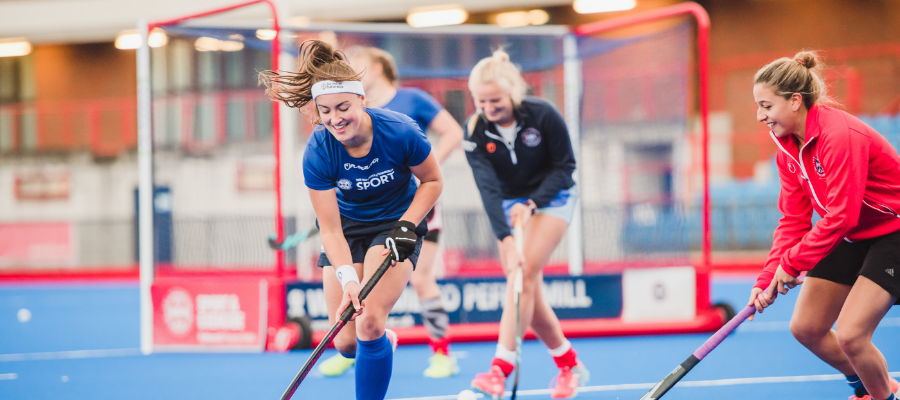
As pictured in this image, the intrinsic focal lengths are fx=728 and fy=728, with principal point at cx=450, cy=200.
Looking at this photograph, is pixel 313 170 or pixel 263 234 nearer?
pixel 313 170

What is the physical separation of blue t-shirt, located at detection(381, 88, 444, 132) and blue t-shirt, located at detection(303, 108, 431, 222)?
1294 millimetres

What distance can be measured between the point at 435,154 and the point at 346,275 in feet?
4.90

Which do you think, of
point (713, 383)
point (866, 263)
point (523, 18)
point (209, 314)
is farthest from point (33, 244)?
point (866, 263)

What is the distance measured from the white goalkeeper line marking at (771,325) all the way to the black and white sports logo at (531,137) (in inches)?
99.5

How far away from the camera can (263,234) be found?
778 cm

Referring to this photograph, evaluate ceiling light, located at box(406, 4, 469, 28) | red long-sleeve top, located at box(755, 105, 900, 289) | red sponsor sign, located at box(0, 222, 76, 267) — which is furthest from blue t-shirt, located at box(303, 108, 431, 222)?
red sponsor sign, located at box(0, 222, 76, 267)

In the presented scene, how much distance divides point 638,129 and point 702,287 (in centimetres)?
321

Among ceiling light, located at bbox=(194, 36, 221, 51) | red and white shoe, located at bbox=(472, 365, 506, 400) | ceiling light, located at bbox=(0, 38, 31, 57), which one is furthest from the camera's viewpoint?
ceiling light, located at bbox=(0, 38, 31, 57)

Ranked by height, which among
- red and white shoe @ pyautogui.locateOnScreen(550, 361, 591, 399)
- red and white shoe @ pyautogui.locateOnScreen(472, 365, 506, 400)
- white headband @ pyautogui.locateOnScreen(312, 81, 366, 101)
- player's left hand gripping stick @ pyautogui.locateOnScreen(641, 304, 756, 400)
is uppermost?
white headband @ pyautogui.locateOnScreen(312, 81, 366, 101)

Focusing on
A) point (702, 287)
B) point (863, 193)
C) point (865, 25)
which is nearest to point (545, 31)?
point (702, 287)

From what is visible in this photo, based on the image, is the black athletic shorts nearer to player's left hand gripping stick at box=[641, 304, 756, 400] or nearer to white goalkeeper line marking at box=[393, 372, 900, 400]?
white goalkeeper line marking at box=[393, 372, 900, 400]

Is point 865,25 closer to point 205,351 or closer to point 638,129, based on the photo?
point 638,129

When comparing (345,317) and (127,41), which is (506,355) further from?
(127,41)

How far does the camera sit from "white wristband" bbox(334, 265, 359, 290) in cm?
235
